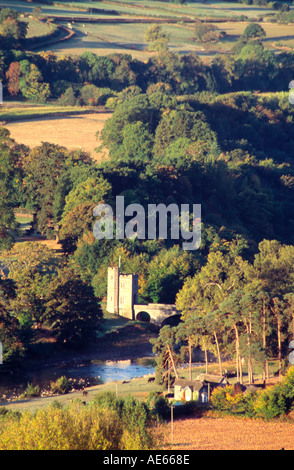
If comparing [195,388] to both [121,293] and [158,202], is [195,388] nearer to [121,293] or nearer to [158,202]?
A: [121,293]

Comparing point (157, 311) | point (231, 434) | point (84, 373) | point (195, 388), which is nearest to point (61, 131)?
point (157, 311)

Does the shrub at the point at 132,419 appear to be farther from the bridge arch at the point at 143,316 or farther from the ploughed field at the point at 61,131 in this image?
the ploughed field at the point at 61,131

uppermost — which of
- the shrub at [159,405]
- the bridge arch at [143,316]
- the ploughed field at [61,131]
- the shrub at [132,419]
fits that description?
the ploughed field at [61,131]

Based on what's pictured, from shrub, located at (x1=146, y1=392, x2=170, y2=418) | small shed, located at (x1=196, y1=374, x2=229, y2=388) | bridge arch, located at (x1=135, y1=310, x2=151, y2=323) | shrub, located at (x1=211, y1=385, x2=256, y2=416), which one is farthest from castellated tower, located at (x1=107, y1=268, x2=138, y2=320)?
shrub, located at (x1=146, y1=392, x2=170, y2=418)

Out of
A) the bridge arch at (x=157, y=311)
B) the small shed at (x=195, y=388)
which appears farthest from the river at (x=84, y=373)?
the small shed at (x=195, y=388)

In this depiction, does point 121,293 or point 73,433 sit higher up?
point 121,293
